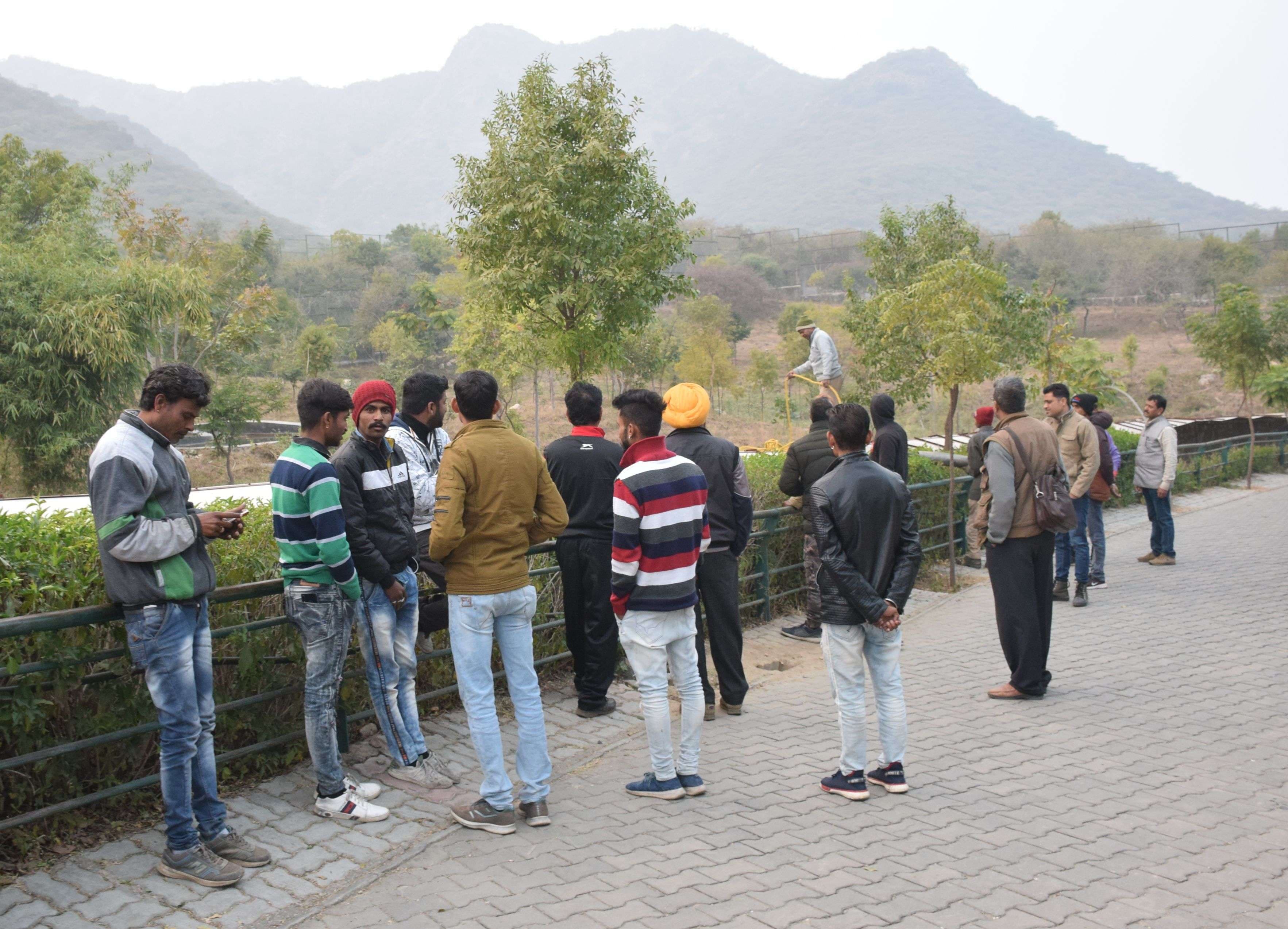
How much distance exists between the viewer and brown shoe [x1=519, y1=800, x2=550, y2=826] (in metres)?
4.43

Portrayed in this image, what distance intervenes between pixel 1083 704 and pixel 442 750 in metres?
4.12

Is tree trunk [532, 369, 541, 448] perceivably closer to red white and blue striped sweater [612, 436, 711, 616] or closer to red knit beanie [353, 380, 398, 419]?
red knit beanie [353, 380, 398, 419]

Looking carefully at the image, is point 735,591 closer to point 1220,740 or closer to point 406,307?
point 1220,740

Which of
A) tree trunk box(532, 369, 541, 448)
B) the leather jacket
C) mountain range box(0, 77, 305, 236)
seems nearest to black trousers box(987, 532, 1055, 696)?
the leather jacket

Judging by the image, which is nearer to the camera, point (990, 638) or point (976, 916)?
point (976, 916)

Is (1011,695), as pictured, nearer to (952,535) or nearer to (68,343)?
(952,535)

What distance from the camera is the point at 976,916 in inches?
143

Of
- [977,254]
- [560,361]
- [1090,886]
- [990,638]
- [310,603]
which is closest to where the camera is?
[1090,886]

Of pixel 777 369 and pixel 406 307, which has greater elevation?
pixel 406 307

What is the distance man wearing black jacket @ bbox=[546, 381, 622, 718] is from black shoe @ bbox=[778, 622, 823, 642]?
2580mm

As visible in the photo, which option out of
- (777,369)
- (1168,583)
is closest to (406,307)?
(777,369)

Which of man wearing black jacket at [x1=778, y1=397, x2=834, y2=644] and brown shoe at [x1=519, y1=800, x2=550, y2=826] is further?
man wearing black jacket at [x1=778, y1=397, x2=834, y2=644]

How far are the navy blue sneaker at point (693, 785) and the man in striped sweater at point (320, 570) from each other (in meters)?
1.45

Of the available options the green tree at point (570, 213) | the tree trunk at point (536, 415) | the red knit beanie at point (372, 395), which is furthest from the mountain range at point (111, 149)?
the red knit beanie at point (372, 395)
